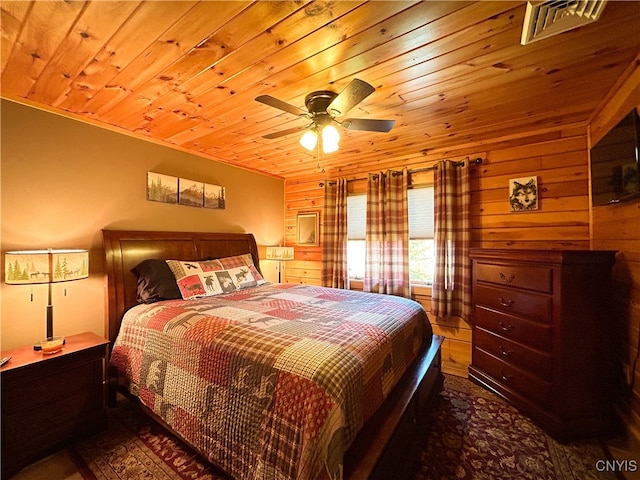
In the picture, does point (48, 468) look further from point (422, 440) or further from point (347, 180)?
point (347, 180)

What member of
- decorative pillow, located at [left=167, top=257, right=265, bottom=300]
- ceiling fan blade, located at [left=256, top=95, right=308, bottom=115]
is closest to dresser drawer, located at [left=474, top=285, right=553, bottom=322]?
ceiling fan blade, located at [left=256, top=95, right=308, bottom=115]

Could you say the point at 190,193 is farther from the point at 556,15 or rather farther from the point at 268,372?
the point at 556,15

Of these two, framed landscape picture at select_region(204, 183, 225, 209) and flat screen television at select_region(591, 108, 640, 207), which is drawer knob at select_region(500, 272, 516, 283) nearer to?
flat screen television at select_region(591, 108, 640, 207)

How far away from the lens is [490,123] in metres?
2.49

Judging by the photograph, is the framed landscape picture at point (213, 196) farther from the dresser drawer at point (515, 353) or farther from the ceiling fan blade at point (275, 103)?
the dresser drawer at point (515, 353)

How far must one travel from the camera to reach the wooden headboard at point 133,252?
229cm

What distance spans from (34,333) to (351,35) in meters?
3.05

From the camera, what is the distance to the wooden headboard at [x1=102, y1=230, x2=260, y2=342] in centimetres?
229

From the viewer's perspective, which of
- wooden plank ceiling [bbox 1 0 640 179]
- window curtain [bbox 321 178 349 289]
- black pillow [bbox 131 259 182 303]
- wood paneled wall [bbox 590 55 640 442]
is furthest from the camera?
window curtain [bbox 321 178 349 289]

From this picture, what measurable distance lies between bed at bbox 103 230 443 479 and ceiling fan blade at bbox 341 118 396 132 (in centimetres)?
133

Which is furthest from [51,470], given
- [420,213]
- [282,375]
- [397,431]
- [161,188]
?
[420,213]

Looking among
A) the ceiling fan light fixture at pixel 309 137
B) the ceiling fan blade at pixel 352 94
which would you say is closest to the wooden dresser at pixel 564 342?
the ceiling fan blade at pixel 352 94

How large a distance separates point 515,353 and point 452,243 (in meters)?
1.19

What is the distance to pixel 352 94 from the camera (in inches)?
61.6
